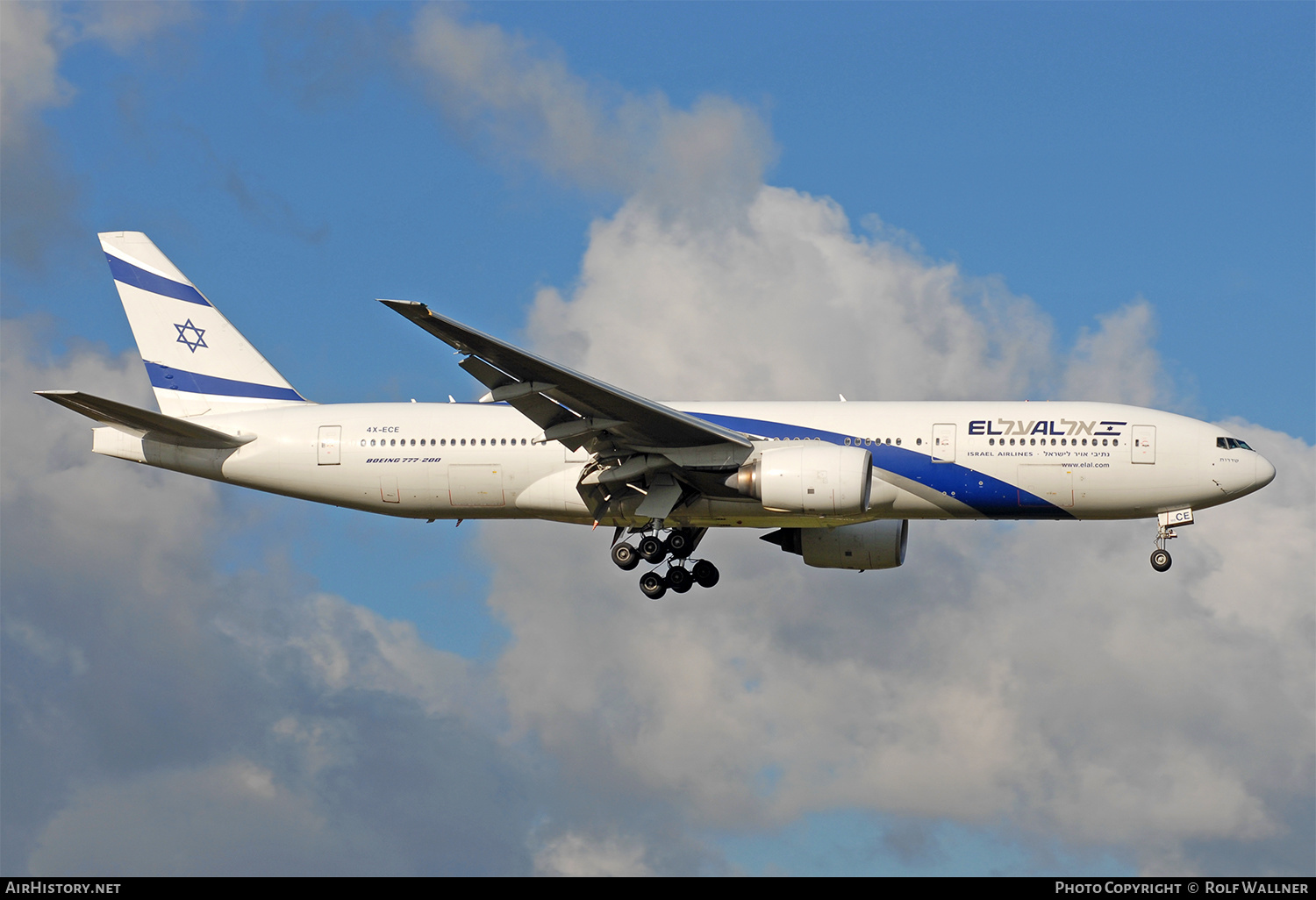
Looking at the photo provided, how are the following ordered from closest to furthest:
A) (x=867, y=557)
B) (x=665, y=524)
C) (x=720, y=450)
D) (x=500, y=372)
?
(x=500, y=372) < (x=720, y=450) < (x=665, y=524) < (x=867, y=557)

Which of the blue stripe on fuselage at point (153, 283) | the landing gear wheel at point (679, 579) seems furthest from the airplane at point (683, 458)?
the blue stripe on fuselage at point (153, 283)

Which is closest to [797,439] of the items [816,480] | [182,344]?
[816,480]

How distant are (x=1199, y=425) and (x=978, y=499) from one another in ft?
18.1

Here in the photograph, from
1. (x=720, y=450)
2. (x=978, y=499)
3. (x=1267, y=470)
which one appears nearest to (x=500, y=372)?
(x=720, y=450)

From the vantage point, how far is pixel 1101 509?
35.6m

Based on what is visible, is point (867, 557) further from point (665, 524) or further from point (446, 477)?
point (446, 477)

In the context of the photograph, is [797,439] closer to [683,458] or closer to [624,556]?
[683,458]

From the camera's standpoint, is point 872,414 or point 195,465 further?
point 195,465

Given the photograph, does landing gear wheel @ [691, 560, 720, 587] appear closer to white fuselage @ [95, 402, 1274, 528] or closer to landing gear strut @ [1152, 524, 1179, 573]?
white fuselage @ [95, 402, 1274, 528]

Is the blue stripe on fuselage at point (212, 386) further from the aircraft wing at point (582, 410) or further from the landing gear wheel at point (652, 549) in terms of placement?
the landing gear wheel at point (652, 549)

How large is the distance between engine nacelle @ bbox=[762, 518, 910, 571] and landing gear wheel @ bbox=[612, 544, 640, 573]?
4.26 metres

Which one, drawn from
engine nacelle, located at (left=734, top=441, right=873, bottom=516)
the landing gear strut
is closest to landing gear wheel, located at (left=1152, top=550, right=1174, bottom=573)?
the landing gear strut
